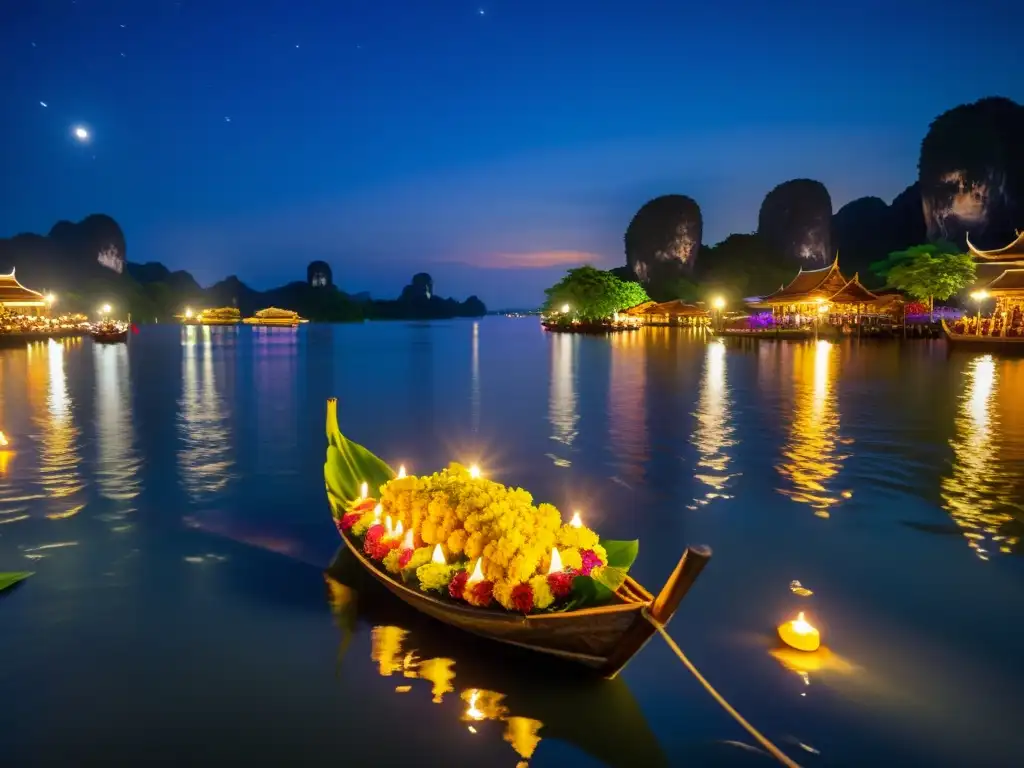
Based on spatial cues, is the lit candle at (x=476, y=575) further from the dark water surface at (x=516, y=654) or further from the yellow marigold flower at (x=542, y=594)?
the dark water surface at (x=516, y=654)

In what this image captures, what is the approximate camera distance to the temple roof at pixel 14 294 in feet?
199

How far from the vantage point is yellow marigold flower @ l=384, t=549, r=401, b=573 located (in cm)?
623

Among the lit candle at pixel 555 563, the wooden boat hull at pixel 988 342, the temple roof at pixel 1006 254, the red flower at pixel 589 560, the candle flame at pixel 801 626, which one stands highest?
the temple roof at pixel 1006 254

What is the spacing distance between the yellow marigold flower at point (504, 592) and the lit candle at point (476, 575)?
9.1 inches

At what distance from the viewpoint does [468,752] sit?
15.7ft

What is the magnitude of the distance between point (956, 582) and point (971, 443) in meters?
9.05

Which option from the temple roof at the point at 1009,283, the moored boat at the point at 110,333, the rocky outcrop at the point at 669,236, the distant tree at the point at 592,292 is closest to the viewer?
the temple roof at the point at 1009,283

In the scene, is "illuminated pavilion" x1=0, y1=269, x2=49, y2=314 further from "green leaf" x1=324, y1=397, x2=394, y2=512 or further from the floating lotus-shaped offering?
the floating lotus-shaped offering

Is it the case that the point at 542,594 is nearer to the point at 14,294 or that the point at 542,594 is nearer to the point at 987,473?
the point at 987,473

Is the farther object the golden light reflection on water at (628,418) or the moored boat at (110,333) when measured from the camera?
the moored boat at (110,333)

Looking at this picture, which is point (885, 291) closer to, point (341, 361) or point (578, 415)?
point (341, 361)

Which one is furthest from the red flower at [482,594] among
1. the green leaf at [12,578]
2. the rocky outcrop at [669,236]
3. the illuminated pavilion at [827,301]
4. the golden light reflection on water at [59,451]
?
the rocky outcrop at [669,236]

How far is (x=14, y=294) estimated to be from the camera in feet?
201

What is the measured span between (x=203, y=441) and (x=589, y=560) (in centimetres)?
1334
